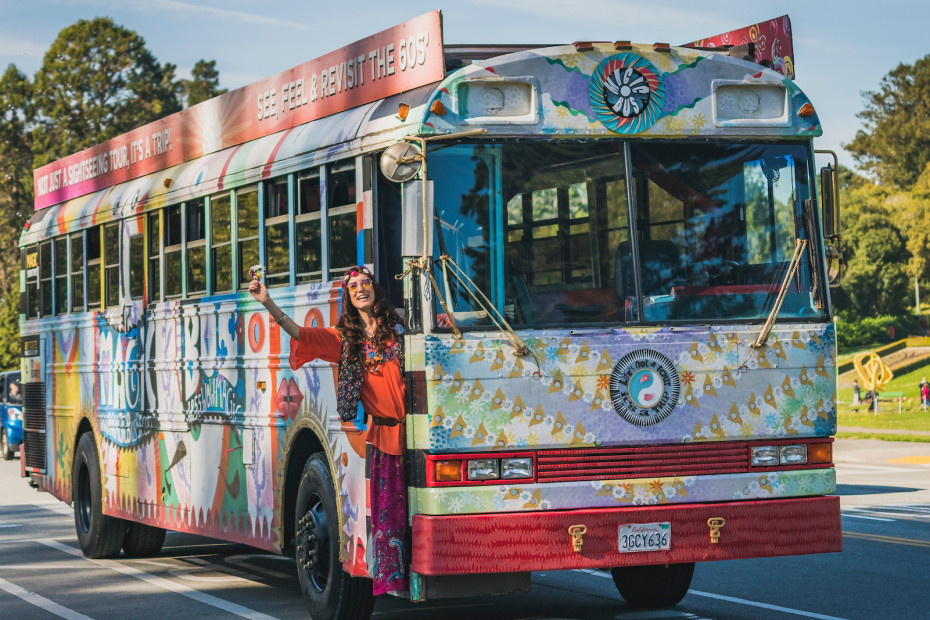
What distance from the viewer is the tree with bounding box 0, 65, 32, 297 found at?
61.1m

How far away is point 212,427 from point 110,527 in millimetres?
3020

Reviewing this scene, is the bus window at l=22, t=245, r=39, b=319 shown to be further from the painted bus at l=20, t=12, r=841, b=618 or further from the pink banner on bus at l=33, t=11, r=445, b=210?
the painted bus at l=20, t=12, r=841, b=618

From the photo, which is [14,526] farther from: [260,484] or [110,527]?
[260,484]

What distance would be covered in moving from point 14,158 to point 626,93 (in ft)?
191

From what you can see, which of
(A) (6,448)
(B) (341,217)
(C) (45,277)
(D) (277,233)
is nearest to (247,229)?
(D) (277,233)

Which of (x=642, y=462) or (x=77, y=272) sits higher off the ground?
(x=77, y=272)

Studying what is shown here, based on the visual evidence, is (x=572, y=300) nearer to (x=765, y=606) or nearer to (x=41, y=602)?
(x=765, y=606)

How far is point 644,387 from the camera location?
308 inches

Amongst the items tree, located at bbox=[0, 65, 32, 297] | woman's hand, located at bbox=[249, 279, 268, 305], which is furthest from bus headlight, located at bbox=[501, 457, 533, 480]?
tree, located at bbox=[0, 65, 32, 297]

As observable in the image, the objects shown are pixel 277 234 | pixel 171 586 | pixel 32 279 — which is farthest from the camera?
pixel 32 279

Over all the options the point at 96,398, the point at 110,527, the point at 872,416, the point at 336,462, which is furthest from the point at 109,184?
the point at 872,416

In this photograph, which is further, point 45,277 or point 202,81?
point 202,81

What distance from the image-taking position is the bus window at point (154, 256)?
1198 centimetres

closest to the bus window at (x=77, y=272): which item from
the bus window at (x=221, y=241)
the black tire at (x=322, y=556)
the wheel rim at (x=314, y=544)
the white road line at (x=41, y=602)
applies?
the white road line at (x=41, y=602)
